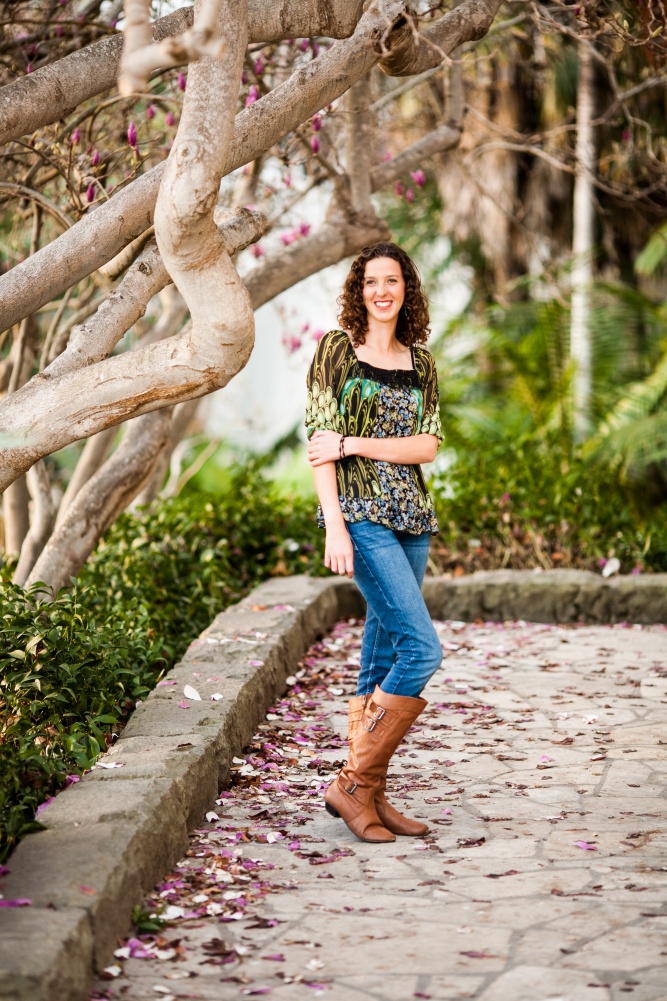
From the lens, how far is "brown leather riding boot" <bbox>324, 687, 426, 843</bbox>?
3.40 m

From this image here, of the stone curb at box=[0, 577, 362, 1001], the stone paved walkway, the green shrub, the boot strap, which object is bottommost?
the stone paved walkway

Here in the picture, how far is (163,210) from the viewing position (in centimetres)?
291

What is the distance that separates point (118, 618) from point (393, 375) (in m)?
2.35

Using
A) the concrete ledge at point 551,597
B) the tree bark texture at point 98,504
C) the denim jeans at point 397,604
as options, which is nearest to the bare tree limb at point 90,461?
the tree bark texture at point 98,504

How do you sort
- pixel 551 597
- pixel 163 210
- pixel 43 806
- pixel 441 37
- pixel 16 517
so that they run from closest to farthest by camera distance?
pixel 163 210, pixel 43 806, pixel 441 37, pixel 16 517, pixel 551 597

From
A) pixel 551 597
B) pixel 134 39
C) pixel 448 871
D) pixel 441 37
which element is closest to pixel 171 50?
pixel 134 39

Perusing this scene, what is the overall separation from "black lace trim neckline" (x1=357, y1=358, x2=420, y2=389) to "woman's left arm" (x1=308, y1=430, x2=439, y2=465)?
6.8 inches

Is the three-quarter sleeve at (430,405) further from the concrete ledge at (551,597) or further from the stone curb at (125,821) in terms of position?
the concrete ledge at (551,597)

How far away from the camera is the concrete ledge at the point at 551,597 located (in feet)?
22.0

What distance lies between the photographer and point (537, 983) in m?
2.57

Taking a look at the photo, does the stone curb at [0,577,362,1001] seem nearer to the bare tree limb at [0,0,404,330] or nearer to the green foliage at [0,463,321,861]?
the green foliage at [0,463,321,861]

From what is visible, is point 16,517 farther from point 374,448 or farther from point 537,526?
point 374,448

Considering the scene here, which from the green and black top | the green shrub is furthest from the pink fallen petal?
the green shrub

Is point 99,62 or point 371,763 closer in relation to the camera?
point 371,763
